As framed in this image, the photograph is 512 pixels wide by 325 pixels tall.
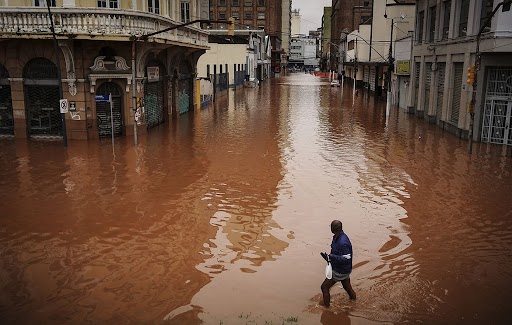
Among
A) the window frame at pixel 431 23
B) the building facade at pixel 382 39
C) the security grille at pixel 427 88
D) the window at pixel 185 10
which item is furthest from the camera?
the building facade at pixel 382 39

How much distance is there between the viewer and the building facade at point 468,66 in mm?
22078

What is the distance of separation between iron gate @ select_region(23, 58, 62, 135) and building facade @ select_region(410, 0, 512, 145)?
2031 centimetres

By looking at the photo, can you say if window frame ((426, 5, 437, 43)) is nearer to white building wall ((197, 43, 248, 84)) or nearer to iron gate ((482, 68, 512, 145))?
iron gate ((482, 68, 512, 145))

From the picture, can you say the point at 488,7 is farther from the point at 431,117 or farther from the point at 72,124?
the point at 72,124

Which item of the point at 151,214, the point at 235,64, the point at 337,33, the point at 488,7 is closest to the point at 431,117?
the point at 488,7

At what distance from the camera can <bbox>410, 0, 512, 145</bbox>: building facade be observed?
72.4 feet

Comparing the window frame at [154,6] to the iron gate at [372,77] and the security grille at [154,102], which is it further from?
the iron gate at [372,77]

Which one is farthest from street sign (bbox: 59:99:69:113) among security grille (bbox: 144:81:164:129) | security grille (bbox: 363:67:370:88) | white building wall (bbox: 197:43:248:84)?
security grille (bbox: 363:67:370:88)

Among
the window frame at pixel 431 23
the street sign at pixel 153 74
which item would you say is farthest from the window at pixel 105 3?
the window frame at pixel 431 23

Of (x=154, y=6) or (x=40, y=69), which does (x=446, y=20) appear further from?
(x=40, y=69)

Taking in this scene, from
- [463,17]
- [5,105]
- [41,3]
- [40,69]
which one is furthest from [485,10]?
[5,105]

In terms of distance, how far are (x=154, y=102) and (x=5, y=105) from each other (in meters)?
8.03

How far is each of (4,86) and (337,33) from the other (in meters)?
111

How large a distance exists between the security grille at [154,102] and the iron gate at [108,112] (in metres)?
2.41
